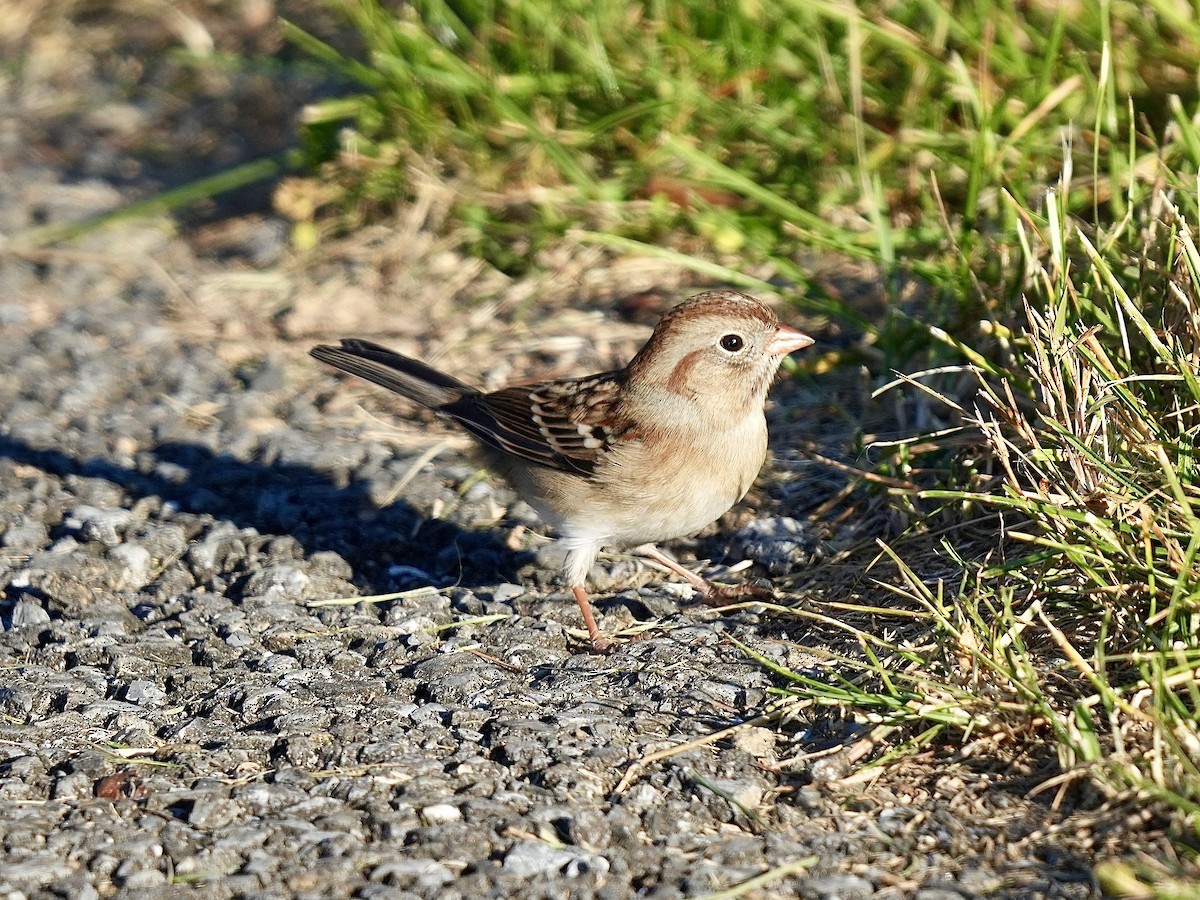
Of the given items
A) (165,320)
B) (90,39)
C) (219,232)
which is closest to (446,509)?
(165,320)

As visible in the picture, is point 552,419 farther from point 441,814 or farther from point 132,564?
point 441,814

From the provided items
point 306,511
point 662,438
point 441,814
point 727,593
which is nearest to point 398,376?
point 306,511

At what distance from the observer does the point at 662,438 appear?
466cm

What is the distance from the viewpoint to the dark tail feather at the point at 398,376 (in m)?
5.15

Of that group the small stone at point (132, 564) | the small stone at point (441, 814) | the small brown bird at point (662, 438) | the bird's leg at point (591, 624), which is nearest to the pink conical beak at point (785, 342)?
the small brown bird at point (662, 438)

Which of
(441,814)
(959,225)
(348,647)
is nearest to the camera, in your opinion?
(441,814)

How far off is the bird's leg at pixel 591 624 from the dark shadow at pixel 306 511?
0.46m

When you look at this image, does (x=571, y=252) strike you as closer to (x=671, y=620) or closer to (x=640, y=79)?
(x=640, y=79)

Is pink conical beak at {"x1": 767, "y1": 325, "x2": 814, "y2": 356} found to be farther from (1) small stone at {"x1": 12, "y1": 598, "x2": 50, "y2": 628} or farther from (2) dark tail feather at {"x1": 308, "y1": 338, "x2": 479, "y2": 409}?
(1) small stone at {"x1": 12, "y1": 598, "x2": 50, "y2": 628}

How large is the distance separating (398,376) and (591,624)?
1.35 metres

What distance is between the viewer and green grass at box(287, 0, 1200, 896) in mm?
3414

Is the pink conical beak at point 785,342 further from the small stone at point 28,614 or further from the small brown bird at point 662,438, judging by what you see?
the small stone at point 28,614

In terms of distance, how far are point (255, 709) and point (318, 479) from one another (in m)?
1.73

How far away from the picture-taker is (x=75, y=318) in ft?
22.0
